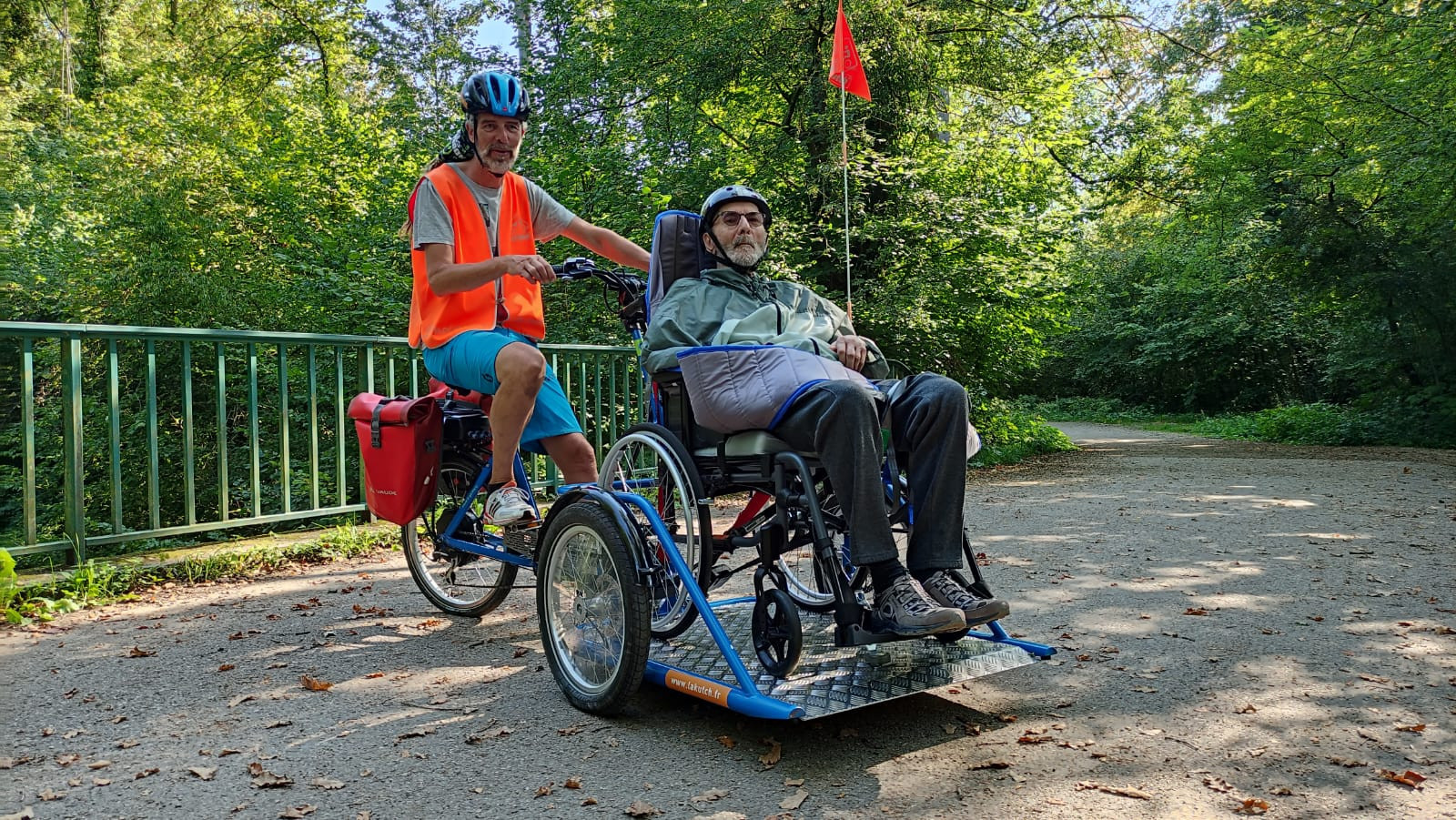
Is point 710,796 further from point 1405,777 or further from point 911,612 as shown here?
point 1405,777

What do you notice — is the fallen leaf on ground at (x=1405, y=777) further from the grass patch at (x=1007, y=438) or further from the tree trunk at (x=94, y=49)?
the tree trunk at (x=94, y=49)

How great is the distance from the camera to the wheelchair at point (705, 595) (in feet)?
8.48

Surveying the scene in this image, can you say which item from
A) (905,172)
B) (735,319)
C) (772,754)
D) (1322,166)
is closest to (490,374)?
(735,319)

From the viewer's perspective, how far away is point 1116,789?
2.29 m

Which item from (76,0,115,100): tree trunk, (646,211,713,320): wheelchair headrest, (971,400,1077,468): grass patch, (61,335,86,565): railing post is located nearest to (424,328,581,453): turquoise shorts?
(646,211,713,320): wheelchair headrest

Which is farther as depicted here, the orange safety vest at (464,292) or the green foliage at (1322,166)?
the green foliage at (1322,166)

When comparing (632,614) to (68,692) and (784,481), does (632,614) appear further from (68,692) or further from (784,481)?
(68,692)

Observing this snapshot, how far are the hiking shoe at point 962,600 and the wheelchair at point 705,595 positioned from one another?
0.10 m

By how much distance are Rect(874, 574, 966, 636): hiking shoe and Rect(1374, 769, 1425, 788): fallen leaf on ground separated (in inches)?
39.6

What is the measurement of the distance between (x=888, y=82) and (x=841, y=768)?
9.21 metres

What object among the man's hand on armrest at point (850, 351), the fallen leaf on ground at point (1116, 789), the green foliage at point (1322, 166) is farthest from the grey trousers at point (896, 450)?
the green foliage at point (1322, 166)

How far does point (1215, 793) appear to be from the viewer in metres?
2.25

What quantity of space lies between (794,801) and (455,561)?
7.34ft

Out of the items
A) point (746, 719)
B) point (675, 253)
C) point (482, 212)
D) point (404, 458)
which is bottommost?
point (746, 719)
